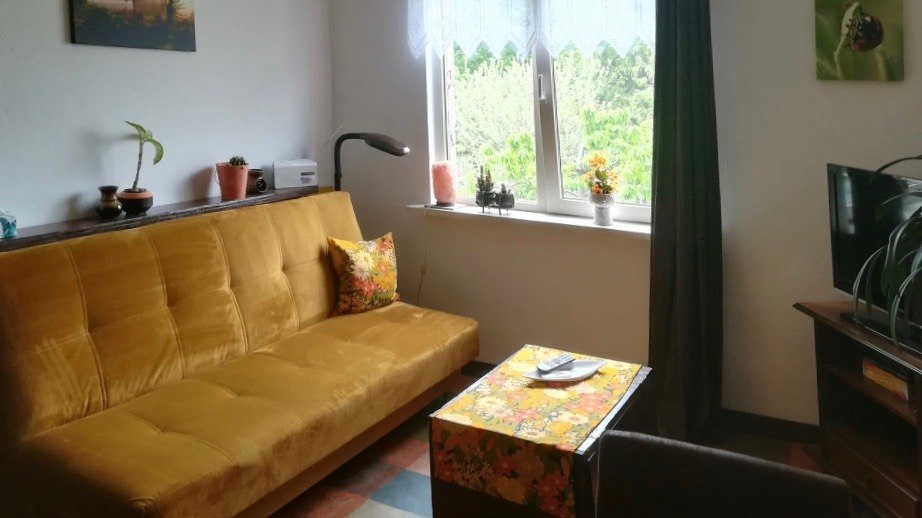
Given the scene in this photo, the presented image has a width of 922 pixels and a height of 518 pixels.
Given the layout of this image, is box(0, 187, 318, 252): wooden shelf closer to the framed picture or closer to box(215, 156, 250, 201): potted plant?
box(215, 156, 250, 201): potted plant

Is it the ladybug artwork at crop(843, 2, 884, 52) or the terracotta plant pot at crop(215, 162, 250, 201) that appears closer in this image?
the ladybug artwork at crop(843, 2, 884, 52)

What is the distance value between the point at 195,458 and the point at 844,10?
2.54 meters

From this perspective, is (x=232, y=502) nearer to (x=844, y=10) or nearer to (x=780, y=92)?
(x=780, y=92)

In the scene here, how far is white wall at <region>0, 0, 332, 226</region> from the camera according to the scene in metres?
2.71

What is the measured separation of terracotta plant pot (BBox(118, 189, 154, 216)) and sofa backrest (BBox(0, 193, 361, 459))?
182 mm

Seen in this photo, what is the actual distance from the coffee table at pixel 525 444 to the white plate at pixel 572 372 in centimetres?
2

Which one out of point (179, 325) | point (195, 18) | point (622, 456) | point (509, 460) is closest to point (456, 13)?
point (195, 18)

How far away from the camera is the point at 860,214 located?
247 cm

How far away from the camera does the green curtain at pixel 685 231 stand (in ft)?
9.39

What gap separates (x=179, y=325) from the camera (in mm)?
2756

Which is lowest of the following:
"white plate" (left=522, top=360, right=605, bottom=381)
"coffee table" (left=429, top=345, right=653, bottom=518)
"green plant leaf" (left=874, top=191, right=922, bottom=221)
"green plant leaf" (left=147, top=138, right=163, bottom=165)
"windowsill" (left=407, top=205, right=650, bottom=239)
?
"coffee table" (left=429, top=345, right=653, bottom=518)

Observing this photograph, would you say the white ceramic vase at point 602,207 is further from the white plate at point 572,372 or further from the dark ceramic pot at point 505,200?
the white plate at point 572,372

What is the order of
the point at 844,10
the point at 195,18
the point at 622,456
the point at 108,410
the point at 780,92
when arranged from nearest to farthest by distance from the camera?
the point at 622,456
the point at 108,410
the point at 844,10
the point at 780,92
the point at 195,18

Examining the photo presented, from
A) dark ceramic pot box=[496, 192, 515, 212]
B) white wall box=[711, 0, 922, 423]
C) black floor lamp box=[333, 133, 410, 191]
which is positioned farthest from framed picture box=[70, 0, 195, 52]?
white wall box=[711, 0, 922, 423]
